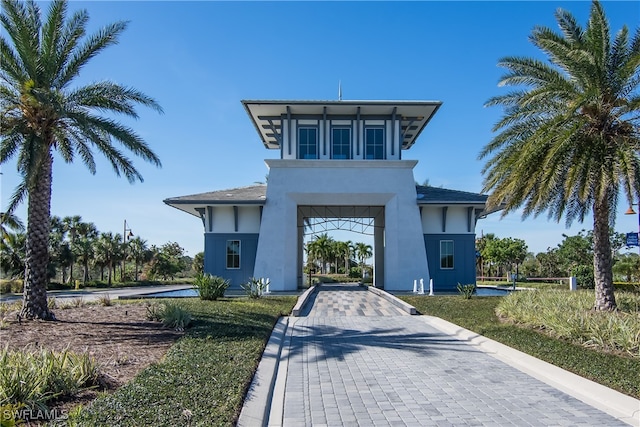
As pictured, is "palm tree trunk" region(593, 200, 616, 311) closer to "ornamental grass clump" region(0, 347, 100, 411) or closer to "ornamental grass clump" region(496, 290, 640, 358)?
"ornamental grass clump" region(496, 290, 640, 358)

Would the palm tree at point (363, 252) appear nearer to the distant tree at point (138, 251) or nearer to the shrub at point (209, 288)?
the distant tree at point (138, 251)

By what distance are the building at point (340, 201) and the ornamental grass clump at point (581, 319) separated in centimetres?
1110

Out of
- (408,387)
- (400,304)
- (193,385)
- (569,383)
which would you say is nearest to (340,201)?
(400,304)

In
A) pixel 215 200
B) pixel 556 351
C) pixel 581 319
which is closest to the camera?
pixel 556 351

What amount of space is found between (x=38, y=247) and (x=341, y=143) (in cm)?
1792

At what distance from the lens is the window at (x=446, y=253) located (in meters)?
27.6

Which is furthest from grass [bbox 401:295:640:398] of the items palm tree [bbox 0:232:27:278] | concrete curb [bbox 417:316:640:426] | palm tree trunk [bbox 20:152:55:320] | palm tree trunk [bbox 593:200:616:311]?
palm tree [bbox 0:232:27:278]

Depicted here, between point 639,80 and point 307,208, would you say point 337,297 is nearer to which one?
point 307,208

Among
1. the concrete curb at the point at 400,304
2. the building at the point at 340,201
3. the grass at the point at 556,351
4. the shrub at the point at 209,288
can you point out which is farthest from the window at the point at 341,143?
the grass at the point at 556,351

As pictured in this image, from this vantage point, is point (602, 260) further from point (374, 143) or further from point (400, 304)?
point (374, 143)

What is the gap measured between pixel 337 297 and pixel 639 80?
15.2 metres

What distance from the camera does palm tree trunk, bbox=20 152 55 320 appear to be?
12.2 meters

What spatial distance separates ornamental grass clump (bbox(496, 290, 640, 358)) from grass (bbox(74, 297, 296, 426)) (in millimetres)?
6867

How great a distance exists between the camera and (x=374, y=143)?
2748cm
